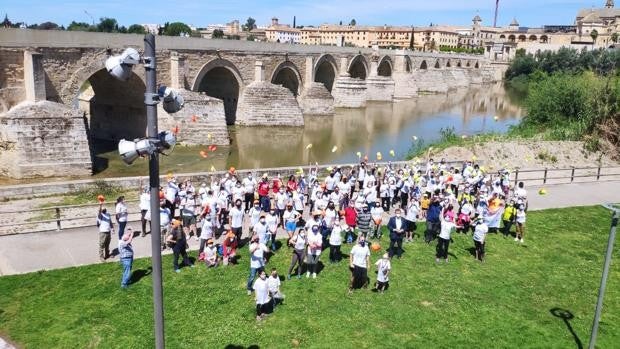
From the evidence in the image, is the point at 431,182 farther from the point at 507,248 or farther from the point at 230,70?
the point at 230,70

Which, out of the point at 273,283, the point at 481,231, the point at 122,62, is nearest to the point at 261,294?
the point at 273,283

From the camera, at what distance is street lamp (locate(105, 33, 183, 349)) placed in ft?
14.6

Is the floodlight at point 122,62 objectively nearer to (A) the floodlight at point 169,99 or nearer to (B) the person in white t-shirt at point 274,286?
(A) the floodlight at point 169,99

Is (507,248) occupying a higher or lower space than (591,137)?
lower

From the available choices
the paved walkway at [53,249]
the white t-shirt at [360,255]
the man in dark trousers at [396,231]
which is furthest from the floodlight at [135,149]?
the man in dark trousers at [396,231]

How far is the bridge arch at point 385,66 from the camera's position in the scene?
59.2m

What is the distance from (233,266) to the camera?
1018 centimetres

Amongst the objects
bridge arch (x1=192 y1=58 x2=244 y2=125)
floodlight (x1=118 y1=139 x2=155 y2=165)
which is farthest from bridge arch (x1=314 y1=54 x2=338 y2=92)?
floodlight (x1=118 y1=139 x2=155 y2=165)

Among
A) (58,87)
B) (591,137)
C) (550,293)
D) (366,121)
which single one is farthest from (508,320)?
(366,121)

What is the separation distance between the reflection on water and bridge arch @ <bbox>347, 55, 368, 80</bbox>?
423 centimetres

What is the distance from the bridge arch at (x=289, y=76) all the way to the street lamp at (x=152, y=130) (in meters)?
32.0

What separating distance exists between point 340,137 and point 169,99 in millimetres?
29031

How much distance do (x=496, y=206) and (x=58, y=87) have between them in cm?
1809

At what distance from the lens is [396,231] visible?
1049 cm
